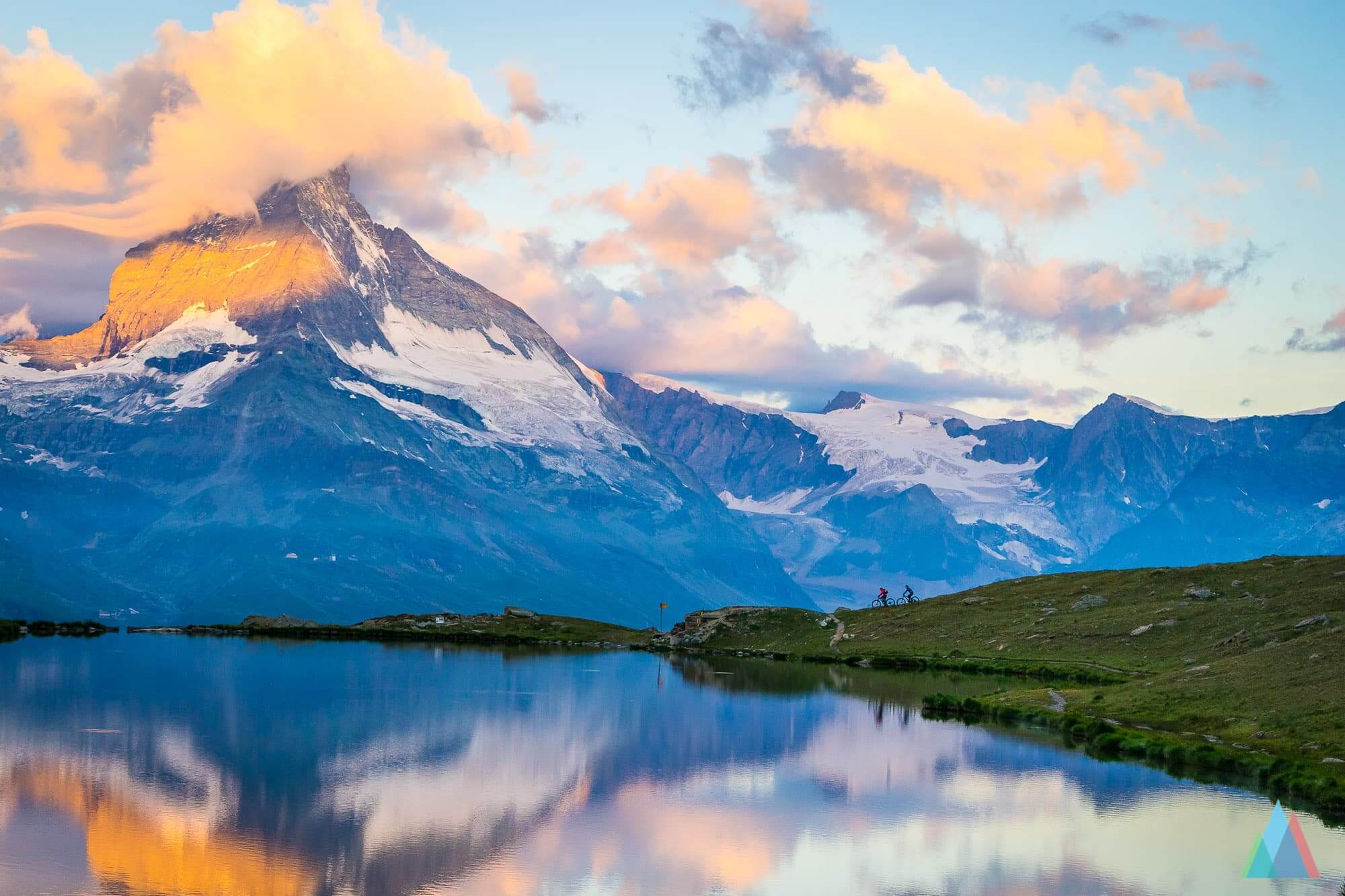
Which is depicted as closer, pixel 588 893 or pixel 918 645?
pixel 588 893

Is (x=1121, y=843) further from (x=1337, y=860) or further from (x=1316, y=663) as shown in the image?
(x=1316, y=663)

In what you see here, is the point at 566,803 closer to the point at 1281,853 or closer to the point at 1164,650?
the point at 1281,853

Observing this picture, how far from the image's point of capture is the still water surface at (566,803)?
5297cm

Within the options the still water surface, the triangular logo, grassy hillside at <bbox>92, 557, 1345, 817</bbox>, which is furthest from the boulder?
the triangular logo

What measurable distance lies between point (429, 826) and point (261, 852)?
8.37 meters

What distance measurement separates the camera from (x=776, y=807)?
68.9 metres

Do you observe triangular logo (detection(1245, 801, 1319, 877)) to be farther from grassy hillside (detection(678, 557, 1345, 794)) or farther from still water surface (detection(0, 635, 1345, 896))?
grassy hillside (detection(678, 557, 1345, 794))

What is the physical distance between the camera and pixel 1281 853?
6012 cm

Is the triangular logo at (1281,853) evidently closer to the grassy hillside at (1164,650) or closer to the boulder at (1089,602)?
the grassy hillside at (1164,650)

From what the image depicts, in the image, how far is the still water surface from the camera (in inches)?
2085

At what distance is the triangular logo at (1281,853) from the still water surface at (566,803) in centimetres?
64

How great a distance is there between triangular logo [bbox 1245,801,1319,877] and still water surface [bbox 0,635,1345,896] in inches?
25.4

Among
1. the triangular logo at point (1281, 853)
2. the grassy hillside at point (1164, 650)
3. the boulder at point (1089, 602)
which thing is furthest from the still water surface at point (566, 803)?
the boulder at point (1089, 602)

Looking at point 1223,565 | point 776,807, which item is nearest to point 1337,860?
point 776,807
